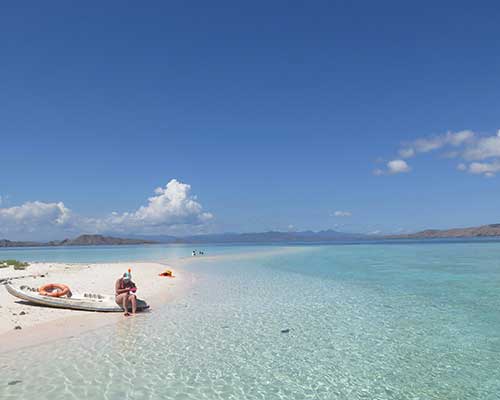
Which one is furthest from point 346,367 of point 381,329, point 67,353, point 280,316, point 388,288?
point 388,288

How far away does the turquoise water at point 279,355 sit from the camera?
859 cm

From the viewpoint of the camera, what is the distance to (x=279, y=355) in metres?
10.9

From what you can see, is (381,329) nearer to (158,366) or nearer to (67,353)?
(158,366)

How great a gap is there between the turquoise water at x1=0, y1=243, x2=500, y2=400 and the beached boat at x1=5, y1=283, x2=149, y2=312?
1659 millimetres

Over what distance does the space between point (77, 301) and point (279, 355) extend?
10252 millimetres

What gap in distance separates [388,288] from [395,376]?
15215mm

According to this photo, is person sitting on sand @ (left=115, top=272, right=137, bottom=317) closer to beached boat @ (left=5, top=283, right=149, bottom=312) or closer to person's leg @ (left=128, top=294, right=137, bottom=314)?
person's leg @ (left=128, top=294, right=137, bottom=314)

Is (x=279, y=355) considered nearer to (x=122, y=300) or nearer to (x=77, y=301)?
(x=122, y=300)

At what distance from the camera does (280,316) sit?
1593 cm

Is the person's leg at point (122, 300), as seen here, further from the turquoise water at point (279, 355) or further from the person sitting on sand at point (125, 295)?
the turquoise water at point (279, 355)

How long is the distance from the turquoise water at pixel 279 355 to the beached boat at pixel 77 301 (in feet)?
5.44

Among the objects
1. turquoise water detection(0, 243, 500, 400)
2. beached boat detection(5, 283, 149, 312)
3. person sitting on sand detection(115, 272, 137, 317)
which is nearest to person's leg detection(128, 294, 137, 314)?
person sitting on sand detection(115, 272, 137, 317)

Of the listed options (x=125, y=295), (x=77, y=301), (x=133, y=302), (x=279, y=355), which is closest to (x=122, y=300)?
(x=125, y=295)

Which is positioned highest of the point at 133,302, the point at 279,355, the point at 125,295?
the point at 125,295
